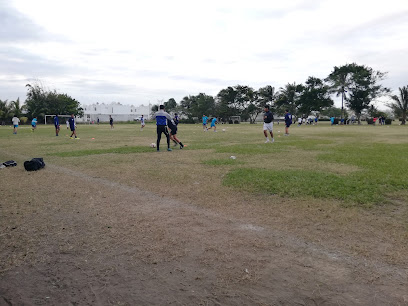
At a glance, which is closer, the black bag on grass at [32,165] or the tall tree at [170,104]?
the black bag on grass at [32,165]

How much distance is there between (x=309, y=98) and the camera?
219 feet

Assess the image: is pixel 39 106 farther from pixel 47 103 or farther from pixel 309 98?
pixel 309 98

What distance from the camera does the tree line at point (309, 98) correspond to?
206 feet

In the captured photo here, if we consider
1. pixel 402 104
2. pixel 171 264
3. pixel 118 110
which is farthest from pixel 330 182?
pixel 118 110

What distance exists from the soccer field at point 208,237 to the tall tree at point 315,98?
6264cm

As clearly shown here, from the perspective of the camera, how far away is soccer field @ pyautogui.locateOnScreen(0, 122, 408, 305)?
9.66 feet

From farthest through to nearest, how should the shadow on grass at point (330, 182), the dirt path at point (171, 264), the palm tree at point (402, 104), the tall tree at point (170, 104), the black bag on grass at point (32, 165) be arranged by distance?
the tall tree at point (170, 104) < the palm tree at point (402, 104) < the black bag on grass at point (32, 165) < the shadow on grass at point (330, 182) < the dirt path at point (171, 264)

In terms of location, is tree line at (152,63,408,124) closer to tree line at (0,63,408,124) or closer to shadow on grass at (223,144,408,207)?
tree line at (0,63,408,124)

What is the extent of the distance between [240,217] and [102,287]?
98.7 inches

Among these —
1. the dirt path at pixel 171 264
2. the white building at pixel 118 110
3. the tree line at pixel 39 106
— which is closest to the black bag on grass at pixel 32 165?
the dirt path at pixel 171 264

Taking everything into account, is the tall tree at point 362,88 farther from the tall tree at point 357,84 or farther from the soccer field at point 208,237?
the soccer field at point 208,237

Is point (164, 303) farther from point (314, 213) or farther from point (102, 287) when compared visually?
point (314, 213)

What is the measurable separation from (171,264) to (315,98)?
69328mm

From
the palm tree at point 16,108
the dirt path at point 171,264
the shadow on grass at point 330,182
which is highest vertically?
the palm tree at point 16,108
